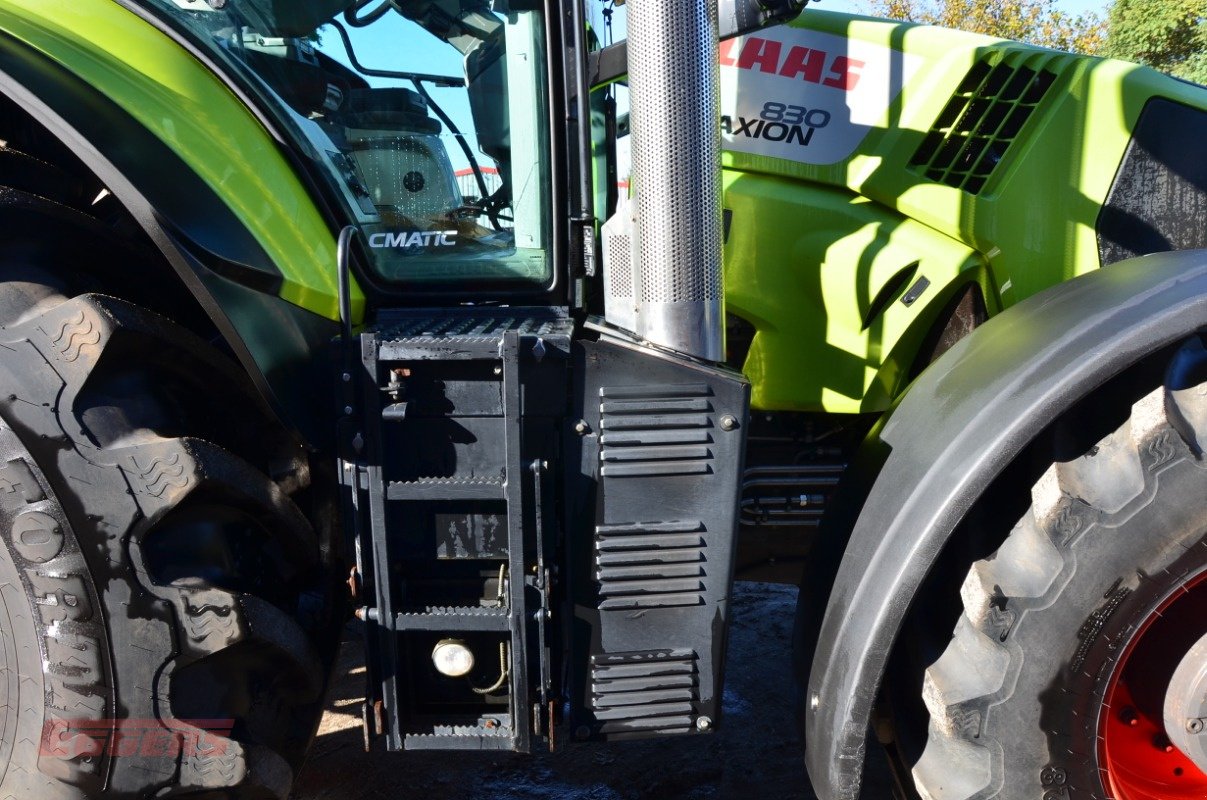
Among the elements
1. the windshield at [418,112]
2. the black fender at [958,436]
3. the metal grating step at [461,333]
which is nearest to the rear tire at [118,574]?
the metal grating step at [461,333]

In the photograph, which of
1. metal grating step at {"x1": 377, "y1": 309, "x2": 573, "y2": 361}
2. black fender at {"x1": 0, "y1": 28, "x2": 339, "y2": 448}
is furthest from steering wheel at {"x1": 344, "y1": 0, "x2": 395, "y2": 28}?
metal grating step at {"x1": 377, "y1": 309, "x2": 573, "y2": 361}

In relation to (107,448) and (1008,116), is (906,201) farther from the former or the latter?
(107,448)

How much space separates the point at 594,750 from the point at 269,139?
70.6 inches

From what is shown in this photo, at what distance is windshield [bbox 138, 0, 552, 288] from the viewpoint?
1870 mm

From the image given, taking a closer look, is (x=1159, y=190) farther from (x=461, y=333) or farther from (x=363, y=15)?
(x=363, y=15)

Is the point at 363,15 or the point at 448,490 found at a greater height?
the point at 363,15

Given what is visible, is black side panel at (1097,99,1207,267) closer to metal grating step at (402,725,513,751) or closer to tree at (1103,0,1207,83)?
metal grating step at (402,725,513,751)

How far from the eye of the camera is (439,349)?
5.56 ft

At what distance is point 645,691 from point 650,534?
317 millimetres

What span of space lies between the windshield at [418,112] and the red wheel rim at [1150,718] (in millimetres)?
1317

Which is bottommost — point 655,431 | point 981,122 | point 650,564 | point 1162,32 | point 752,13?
point 650,564

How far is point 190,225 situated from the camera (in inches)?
62.3

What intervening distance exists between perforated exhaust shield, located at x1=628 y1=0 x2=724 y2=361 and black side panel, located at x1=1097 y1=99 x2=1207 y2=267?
998 mm

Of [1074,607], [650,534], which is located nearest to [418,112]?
[650,534]
